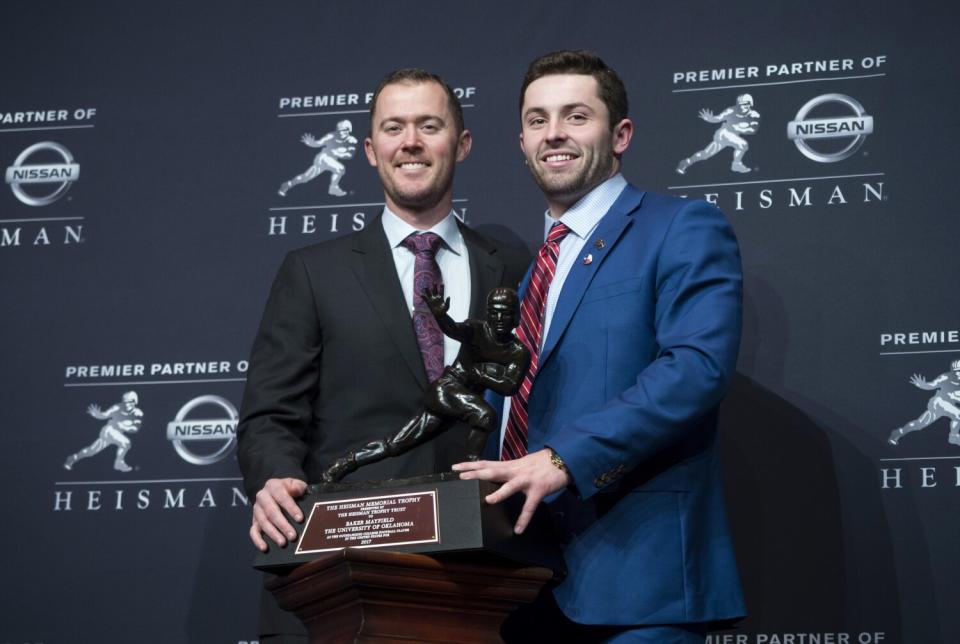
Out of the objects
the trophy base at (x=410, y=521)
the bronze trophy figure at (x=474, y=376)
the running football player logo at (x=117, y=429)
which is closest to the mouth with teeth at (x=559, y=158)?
the bronze trophy figure at (x=474, y=376)

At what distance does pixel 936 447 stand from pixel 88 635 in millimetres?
2378

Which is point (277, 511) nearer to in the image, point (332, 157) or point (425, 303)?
point (425, 303)

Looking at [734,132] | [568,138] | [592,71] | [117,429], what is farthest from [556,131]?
[117,429]

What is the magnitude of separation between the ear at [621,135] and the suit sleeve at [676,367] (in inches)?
12.4

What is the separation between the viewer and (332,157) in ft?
13.0

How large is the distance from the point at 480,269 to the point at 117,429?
1.32 metres

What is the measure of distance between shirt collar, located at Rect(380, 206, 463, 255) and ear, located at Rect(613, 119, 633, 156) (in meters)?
0.55

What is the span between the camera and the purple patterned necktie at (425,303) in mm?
3031

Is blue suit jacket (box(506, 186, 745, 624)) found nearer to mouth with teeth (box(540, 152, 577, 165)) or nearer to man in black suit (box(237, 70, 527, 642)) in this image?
mouth with teeth (box(540, 152, 577, 165))

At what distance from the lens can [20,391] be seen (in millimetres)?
3955

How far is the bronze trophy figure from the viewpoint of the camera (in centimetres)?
232

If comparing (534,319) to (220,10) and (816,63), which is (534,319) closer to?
(816,63)

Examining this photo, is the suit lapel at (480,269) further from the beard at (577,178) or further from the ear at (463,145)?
Answer: the beard at (577,178)

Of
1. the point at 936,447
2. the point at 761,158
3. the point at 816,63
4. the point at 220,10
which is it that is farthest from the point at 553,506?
the point at 220,10
